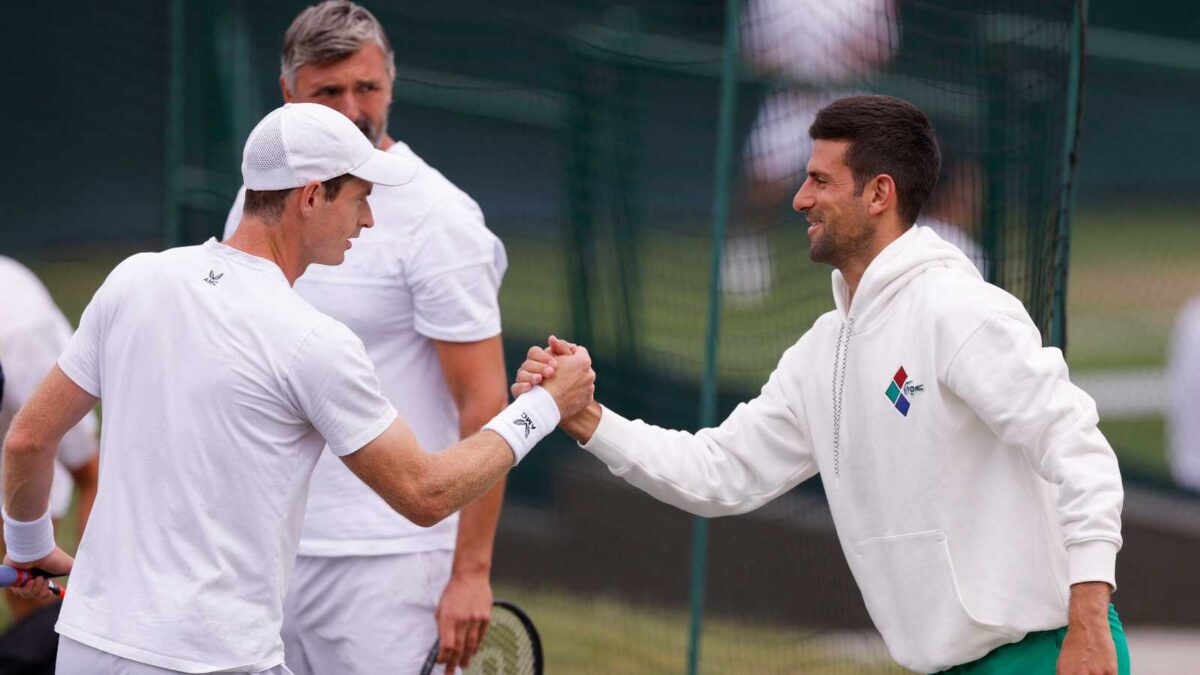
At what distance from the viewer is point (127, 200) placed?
949cm

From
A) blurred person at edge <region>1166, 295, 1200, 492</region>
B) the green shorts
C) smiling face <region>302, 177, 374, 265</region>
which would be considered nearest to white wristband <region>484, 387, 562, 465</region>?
smiling face <region>302, 177, 374, 265</region>

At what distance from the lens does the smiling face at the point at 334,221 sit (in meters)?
3.34

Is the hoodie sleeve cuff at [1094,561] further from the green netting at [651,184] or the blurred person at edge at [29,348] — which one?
the blurred person at edge at [29,348]

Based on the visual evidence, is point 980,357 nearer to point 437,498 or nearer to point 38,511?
point 437,498

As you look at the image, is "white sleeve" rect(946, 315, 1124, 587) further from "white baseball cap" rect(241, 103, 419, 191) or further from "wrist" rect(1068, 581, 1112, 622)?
"white baseball cap" rect(241, 103, 419, 191)

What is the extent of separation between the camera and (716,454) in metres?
3.98

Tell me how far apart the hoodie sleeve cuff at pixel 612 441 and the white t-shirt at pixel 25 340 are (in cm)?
177

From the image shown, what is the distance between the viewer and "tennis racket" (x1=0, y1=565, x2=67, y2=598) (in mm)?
3535

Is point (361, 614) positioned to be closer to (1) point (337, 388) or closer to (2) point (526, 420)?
(2) point (526, 420)

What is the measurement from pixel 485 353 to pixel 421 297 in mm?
210

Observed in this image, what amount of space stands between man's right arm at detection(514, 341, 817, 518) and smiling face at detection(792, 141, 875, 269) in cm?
38

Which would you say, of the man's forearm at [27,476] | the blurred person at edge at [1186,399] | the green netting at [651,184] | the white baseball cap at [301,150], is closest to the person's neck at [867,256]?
the white baseball cap at [301,150]

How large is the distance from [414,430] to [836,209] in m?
1.18

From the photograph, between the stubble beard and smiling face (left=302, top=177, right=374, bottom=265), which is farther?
the stubble beard
